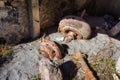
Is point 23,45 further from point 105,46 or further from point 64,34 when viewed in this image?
point 105,46

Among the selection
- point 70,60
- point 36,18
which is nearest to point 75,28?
point 70,60

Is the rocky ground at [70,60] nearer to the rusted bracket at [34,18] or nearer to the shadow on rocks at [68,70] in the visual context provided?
the shadow on rocks at [68,70]

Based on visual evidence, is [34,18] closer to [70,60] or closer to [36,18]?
[36,18]

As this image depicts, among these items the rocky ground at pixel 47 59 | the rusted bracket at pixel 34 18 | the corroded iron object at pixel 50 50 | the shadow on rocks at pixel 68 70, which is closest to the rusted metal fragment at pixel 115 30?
the rocky ground at pixel 47 59

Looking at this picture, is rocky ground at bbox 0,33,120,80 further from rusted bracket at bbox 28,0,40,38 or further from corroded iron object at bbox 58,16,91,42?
rusted bracket at bbox 28,0,40,38

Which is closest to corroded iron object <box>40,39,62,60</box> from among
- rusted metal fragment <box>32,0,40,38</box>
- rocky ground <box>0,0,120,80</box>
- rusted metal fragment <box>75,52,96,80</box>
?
rocky ground <box>0,0,120,80</box>
